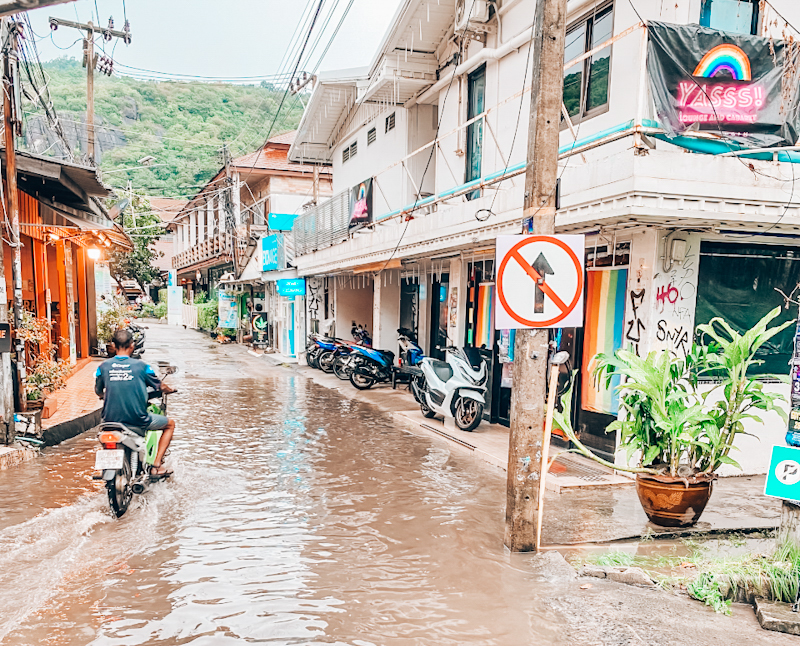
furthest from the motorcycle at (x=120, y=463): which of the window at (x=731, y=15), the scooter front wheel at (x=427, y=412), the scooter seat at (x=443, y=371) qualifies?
the window at (x=731, y=15)

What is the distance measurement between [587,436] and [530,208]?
170 inches

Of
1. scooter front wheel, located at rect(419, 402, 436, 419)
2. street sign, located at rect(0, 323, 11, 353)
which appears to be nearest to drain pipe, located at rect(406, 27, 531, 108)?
scooter front wheel, located at rect(419, 402, 436, 419)

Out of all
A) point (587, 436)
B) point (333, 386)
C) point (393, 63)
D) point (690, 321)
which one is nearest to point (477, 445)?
point (587, 436)

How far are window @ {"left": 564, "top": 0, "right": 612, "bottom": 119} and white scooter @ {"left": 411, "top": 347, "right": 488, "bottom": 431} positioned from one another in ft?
13.6

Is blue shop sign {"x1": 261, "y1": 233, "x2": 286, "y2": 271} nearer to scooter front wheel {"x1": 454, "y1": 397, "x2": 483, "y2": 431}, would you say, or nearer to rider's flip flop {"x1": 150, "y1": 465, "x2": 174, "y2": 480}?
scooter front wheel {"x1": 454, "y1": 397, "x2": 483, "y2": 431}

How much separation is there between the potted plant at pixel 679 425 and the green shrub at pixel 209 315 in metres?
28.0

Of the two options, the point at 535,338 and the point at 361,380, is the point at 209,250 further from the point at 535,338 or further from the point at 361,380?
the point at 535,338

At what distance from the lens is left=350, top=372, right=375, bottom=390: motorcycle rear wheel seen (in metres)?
13.6

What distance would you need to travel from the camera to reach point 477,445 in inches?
321

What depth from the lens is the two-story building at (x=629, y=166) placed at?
5699 millimetres

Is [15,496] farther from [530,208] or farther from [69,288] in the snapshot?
[69,288]

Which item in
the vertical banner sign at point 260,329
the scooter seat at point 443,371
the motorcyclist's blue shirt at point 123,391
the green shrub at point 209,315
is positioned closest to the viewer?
the motorcyclist's blue shirt at point 123,391

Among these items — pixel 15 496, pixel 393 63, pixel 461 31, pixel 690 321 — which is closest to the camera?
pixel 15 496

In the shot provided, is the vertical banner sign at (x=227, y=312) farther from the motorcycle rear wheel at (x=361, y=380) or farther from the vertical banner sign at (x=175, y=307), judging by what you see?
the motorcycle rear wheel at (x=361, y=380)
